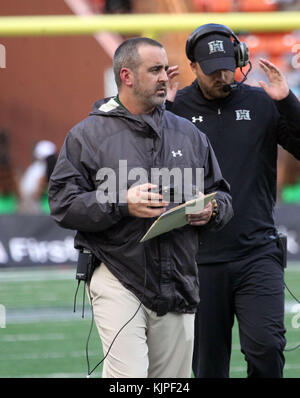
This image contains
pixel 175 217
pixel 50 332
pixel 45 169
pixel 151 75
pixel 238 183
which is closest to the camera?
pixel 175 217

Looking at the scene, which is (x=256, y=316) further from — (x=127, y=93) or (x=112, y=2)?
(x=112, y=2)

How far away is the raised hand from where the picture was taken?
484 cm

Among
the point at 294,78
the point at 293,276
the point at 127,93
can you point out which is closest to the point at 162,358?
the point at 127,93

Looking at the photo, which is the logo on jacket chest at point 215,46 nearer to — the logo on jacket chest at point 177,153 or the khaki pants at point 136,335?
the logo on jacket chest at point 177,153

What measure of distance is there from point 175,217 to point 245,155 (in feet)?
3.95

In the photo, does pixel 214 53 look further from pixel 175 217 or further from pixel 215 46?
pixel 175 217

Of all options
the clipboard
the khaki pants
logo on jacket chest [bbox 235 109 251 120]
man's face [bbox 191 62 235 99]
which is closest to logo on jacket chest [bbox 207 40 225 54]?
man's face [bbox 191 62 235 99]

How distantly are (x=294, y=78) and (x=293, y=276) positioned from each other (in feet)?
32.2

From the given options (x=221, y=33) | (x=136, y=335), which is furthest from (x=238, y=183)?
(x=136, y=335)

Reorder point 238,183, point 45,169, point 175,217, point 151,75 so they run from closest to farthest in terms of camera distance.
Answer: point 175,217, point 151,75, point 238,183, point 45,169

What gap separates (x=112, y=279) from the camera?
4074 mm

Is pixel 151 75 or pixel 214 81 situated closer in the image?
pixel 151 75

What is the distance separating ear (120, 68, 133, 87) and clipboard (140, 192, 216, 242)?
671 millimetres

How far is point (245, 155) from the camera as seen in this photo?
4.97 metres
